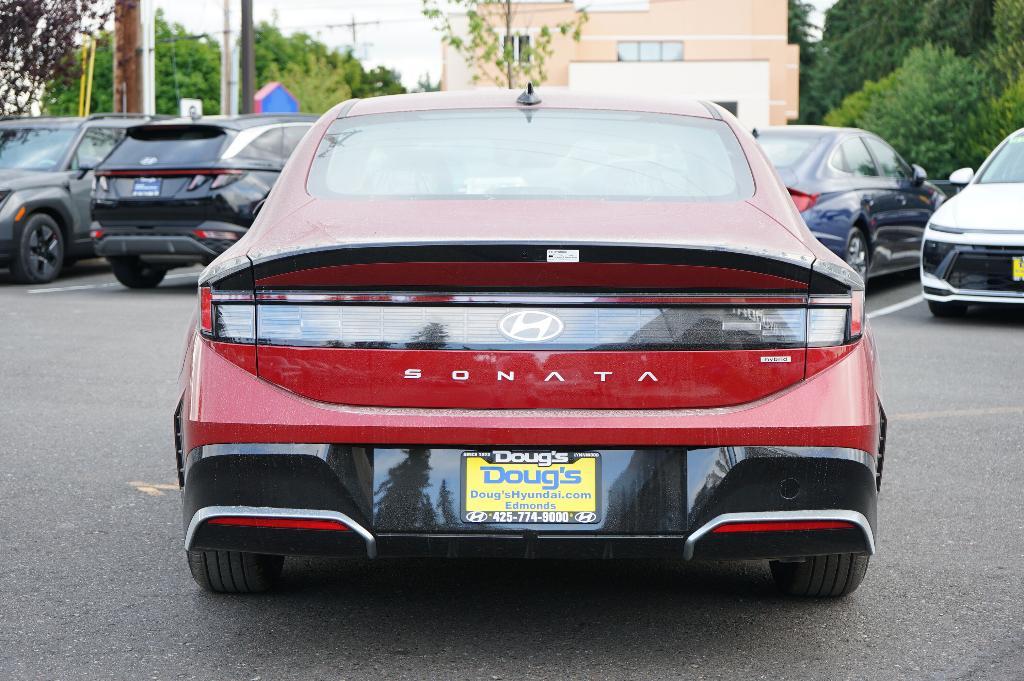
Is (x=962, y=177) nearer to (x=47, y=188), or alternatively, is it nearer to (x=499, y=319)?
(x=47, y=188)

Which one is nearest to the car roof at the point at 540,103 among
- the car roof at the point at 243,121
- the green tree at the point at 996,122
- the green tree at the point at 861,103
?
the car roof at the point at 243,121

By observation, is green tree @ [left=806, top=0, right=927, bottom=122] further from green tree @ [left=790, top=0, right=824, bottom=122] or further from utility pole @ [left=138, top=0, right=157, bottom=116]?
utility pole @ [left=138, top=0, right=157, bottom=116]

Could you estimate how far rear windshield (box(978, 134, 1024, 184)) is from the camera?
1251 centimetres

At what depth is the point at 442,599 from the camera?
4512 millimetres

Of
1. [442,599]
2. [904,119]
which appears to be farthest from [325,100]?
[442,599]

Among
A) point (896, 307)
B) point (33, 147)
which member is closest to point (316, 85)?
point (33, 147)

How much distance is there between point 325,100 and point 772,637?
84.0 metres

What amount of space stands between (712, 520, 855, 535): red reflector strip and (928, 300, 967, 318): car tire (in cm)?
879

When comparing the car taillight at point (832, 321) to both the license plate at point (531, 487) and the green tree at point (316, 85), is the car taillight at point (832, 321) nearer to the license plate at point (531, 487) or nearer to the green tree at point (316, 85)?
the license plate at point (531, 487)

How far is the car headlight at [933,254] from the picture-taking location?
38.2 ft

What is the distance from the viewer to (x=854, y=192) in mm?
13125

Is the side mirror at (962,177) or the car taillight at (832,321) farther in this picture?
the side mirror at (962,177)

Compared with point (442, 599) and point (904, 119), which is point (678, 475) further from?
point (904, 119)

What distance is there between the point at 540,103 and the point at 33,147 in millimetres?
12673
